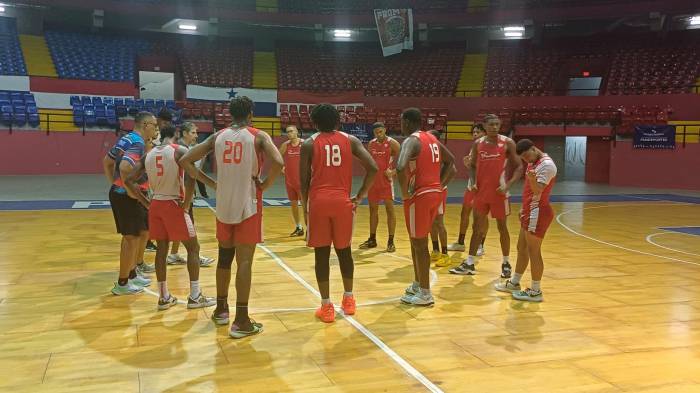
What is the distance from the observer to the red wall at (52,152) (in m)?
21.0

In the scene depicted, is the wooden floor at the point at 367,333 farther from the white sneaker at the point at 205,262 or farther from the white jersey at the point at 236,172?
the white jersey at the point at 236,172

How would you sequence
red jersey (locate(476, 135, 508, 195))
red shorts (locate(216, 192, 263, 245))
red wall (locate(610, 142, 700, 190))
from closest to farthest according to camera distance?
red shorts (locate(216, 192, 263, 245)) < red jersey (locate(476, 135, 508, 195)) < red wall (locate(610, 142, 700, 190))

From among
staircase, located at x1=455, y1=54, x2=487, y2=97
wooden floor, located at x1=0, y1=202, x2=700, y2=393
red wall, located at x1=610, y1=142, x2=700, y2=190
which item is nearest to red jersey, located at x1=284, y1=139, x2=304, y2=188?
wooden floor, located at x1=0, y1=202, x2=700, y2=393

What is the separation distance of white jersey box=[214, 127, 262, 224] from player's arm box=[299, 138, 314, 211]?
45cm

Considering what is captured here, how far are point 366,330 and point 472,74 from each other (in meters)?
25.8

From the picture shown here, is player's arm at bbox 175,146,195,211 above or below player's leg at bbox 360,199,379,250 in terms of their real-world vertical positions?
above

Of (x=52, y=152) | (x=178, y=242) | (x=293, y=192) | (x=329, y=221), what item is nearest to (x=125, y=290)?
(x=178, y=242)

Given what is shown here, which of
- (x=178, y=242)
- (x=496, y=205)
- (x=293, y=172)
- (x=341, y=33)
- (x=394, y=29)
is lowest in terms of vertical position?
(x=178, y=242)

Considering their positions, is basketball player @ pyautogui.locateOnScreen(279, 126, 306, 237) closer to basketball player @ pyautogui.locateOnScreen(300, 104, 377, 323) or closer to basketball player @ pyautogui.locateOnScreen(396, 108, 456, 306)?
basketball player @ pyautogui.locateOnScreen(396, 108, 456, 306)

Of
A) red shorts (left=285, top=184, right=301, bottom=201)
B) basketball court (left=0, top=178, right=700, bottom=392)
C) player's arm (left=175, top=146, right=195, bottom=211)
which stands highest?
player's arm (left=175, top=146, right=195, bottom=211)

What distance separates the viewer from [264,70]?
30.2 m

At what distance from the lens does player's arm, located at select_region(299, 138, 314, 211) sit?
5105 mm

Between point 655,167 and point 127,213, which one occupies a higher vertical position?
point 655,167

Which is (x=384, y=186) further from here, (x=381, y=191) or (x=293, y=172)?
(x=293, y=172)
